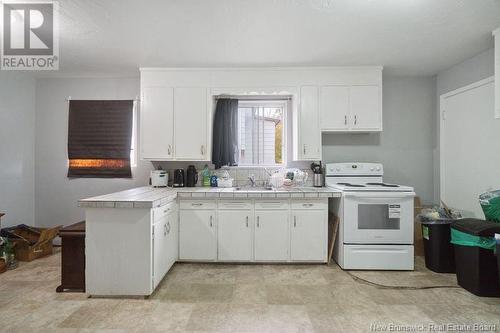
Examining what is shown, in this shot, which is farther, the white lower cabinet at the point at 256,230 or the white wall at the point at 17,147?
the white wall at the point at 17,147

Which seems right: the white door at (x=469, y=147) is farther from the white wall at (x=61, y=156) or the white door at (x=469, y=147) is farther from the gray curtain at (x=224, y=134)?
the white wall at (x=61, y=156)

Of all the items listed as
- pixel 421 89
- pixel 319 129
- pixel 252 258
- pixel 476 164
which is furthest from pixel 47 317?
pixel 421 89

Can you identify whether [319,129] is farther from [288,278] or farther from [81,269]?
[81,269]

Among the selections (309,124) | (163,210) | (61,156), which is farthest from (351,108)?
(61,156)

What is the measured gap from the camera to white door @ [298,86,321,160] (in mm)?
3379

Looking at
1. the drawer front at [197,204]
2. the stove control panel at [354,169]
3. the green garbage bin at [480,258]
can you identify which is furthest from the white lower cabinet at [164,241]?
the green garbage bin at [480,258]

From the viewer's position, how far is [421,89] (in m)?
3.73

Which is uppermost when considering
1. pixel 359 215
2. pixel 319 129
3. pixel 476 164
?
pixel 319 129

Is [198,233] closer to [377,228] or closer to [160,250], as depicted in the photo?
[160,250]

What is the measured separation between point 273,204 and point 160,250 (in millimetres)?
1333

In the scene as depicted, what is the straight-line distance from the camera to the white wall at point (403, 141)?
373 cm

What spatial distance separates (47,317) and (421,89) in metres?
5.04

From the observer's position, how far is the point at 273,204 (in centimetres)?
305

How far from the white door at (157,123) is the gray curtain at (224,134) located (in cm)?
59
